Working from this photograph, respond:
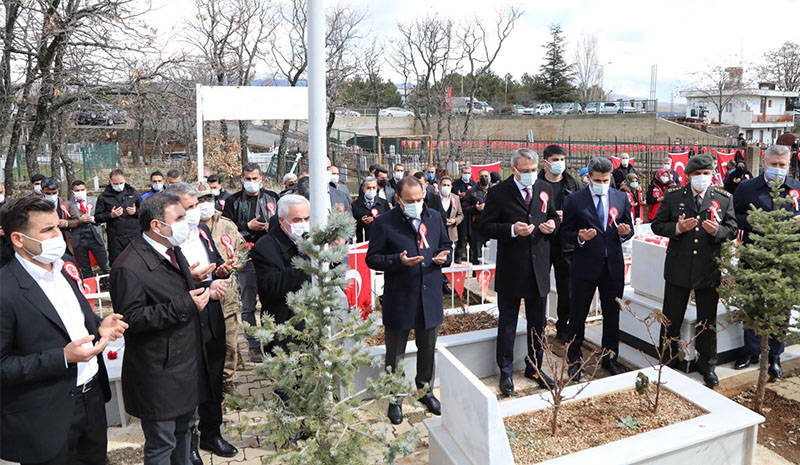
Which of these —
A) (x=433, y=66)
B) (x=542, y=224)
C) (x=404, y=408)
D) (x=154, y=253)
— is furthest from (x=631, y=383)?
(x=433, y=66)

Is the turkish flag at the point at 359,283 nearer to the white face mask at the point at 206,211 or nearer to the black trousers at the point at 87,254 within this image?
the white face mask at the point at 206,211

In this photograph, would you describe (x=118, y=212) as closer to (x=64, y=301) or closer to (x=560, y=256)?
(x=64, y=301)

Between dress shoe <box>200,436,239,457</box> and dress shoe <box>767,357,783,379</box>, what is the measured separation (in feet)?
16.6

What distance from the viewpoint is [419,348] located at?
194 inches

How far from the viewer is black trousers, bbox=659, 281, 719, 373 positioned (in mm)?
5371

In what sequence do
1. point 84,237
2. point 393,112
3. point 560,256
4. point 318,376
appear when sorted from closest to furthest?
point 318,376
point 560,256
point 84,237
point 393,112

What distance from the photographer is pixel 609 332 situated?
5574 mm

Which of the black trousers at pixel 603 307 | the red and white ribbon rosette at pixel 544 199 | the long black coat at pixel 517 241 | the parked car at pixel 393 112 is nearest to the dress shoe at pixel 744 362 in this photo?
the black trousers at pixel 603 307

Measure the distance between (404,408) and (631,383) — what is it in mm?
1920

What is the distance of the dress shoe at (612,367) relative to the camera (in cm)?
565

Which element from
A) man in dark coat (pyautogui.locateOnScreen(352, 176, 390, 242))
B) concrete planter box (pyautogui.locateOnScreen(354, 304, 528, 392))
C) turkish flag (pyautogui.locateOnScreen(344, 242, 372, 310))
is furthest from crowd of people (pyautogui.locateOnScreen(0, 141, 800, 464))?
man in dark coat (pyautogui.locateOnScreen(352, 176, 390, 242))

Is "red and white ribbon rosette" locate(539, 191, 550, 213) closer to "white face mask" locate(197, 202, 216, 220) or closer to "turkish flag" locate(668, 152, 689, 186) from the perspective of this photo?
"white face mask" locate(197, 202, 216, 220)

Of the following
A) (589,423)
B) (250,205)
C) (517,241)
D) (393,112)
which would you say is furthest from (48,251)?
(393,112)

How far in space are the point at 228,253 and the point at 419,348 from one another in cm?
193
